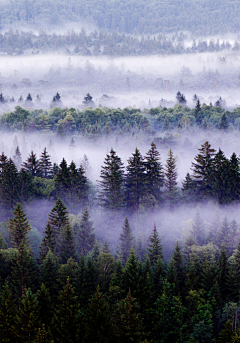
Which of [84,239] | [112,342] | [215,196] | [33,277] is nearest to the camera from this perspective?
[112,342]

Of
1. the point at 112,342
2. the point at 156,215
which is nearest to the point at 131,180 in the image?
the point at 156,215

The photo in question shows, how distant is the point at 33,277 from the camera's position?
241 ft

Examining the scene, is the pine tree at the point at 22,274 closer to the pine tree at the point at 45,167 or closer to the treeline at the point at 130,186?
the treeline at the point at 130,186

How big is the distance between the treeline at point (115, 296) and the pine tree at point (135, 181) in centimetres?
2802

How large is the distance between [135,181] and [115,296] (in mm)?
49342

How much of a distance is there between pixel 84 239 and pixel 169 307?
1287 inches

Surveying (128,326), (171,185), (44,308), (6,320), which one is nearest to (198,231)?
(171,185)

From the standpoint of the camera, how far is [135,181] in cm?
11500

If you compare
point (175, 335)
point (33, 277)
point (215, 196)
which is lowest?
point (175, 335)

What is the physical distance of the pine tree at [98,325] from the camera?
180 feet

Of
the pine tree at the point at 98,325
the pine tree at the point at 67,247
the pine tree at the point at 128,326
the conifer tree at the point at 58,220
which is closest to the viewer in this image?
the pine tree at the point at 128,326

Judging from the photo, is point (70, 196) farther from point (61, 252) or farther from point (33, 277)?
point (33, 277)

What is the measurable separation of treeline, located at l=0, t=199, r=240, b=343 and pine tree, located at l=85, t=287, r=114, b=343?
0.11 m

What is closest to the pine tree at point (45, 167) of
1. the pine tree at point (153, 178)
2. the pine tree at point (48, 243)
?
the pine tree at point (153, 178)
